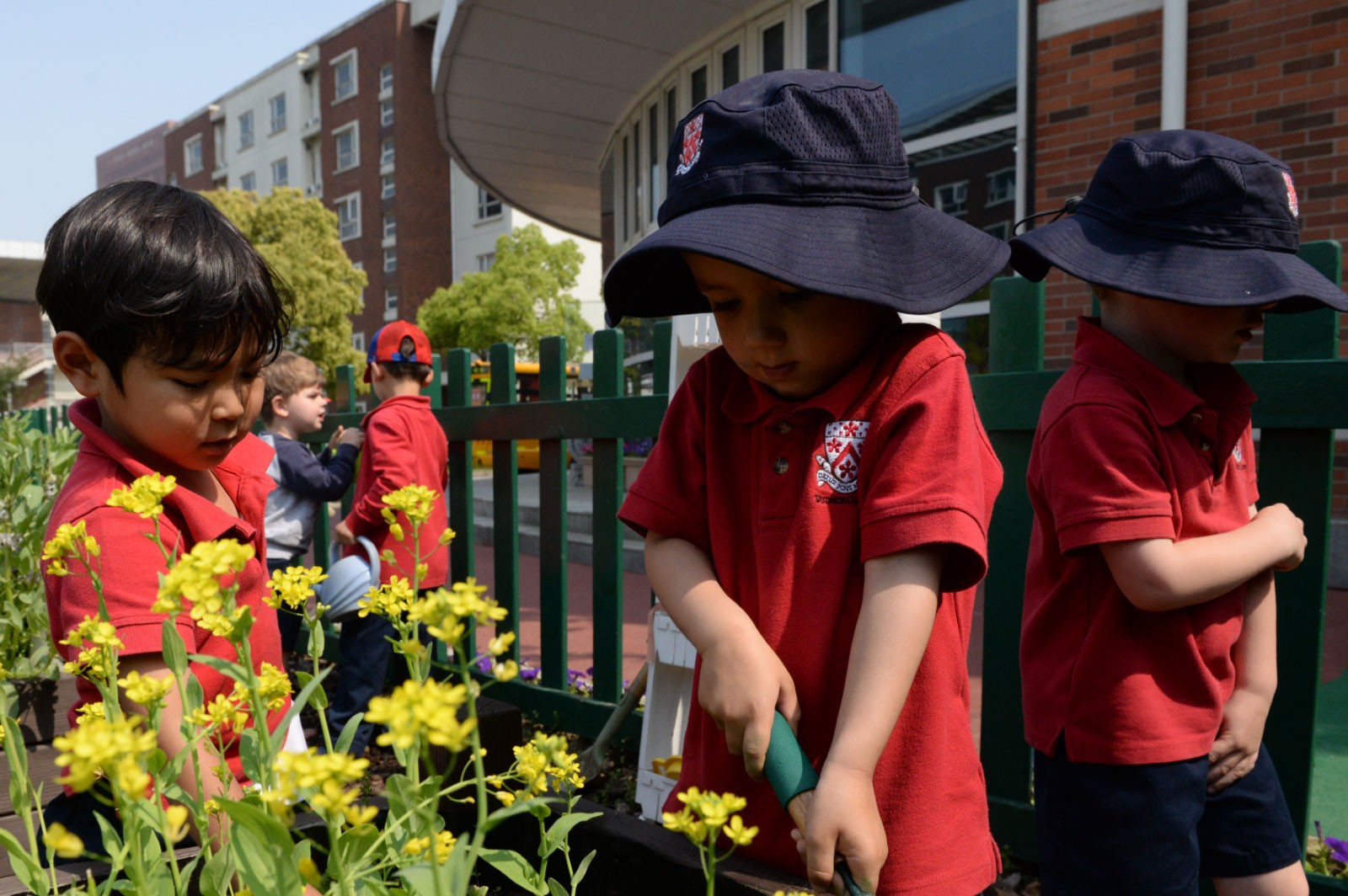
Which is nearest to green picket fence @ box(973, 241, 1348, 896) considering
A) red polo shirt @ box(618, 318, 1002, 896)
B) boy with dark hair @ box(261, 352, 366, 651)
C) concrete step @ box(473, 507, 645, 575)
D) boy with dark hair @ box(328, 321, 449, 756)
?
red polo shirt @ box(618, 318, 1002, 896)

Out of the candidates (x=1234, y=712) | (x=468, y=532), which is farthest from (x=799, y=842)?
(x=468, y=532)

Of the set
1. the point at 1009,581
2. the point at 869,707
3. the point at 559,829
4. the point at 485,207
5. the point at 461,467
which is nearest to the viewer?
the point at 559,829

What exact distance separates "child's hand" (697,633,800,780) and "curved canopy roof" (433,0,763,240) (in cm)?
922

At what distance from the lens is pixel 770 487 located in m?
1.31

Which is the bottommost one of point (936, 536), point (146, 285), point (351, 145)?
point (936, 536)

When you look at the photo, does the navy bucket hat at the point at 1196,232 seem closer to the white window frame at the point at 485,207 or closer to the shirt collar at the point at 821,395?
the shirt collar at the point at 821,395

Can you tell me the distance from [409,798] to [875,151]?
3.09 feet

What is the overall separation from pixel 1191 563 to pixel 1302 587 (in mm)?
712

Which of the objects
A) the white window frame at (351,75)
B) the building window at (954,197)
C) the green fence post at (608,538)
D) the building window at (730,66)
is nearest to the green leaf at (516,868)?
the green fence post at (608,538)

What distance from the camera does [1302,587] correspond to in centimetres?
195

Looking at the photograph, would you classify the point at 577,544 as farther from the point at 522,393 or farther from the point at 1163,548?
the point at 522,393

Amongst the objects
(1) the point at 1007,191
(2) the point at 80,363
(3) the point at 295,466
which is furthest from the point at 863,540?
(1) the point at 1007,191

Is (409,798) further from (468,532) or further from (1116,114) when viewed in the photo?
(1116,114)

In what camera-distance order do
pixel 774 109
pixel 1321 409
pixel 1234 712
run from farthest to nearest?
pixel 1321 409 → pixel 1234 712 → pixel 774 109
